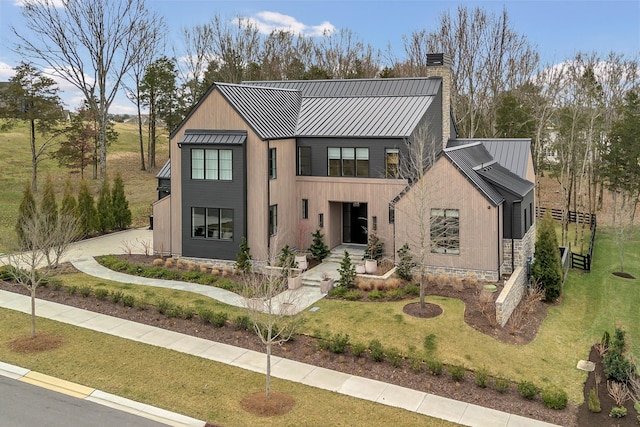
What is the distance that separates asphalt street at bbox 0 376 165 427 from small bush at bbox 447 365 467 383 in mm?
7637

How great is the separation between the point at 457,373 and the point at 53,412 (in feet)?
33.2

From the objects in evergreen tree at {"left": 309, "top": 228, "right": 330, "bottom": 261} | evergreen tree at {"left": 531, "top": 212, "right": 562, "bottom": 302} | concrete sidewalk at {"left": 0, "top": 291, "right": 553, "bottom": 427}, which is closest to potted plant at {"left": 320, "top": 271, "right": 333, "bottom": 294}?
evergreen tree at {"left": 309, "top": 228, "right": 330, "bottom": 261}

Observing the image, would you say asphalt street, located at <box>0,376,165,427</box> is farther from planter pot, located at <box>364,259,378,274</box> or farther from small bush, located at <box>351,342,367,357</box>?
planter pot, located at <box>364,259,378,274</box>

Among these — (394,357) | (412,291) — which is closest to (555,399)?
(394,357)

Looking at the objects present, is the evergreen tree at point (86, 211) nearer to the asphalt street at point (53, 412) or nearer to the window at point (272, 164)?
the window at point (272, 164)

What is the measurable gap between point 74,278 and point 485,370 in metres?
17.5

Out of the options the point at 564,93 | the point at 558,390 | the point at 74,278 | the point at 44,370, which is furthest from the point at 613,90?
the point at 44,370

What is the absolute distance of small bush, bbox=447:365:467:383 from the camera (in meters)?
14.5

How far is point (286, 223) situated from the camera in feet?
86.1

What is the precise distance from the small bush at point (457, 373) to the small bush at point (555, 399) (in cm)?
206

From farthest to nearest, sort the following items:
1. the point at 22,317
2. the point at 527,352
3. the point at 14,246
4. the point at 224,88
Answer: the point at 224,88 → the point at 14,246 → the point at 22,317 → the point at 527,352

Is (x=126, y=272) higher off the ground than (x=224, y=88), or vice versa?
(x=224, y=88)

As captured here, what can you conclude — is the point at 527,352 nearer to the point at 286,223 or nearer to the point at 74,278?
the point at 286,223

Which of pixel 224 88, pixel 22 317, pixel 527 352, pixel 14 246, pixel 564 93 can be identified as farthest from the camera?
pixel 564 93
